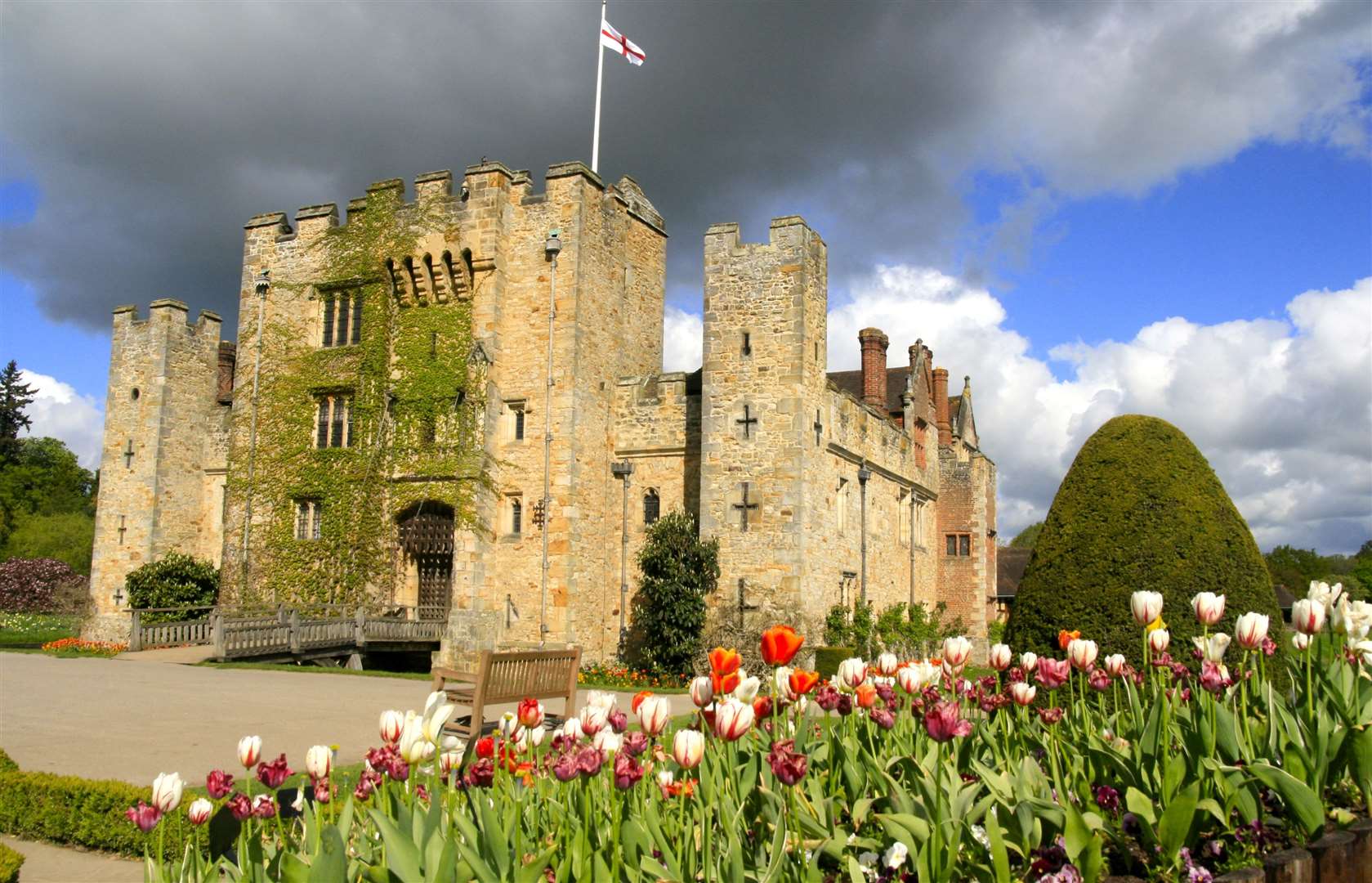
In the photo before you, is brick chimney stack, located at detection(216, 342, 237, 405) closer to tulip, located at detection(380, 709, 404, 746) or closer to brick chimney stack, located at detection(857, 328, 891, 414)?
brick chimney stack, located at detection(857, 328, 891, 414)

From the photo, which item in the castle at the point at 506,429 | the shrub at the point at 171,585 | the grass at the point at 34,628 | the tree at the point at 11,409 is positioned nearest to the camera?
the castle at the point at 506,429

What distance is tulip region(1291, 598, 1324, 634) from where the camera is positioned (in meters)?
4.94

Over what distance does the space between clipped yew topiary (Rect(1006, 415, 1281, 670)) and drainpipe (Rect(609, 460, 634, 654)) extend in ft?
47.4

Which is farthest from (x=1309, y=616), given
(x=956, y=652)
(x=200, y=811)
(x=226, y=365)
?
(x=226, y=365)

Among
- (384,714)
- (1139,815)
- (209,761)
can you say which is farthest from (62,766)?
(1139,815)

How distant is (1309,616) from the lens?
496 cm

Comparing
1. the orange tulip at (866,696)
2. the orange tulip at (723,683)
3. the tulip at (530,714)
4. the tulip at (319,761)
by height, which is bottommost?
the tulip at (319,761)

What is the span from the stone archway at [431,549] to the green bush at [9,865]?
17936 millimetres

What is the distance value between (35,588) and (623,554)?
27.1 meters

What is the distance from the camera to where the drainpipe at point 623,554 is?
75.8 feet

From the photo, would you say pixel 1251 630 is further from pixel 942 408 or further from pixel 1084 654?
pixel 942 408

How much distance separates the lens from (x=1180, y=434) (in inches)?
376

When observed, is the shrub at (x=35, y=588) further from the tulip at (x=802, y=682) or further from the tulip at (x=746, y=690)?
the tulip at (x=802, y=682)

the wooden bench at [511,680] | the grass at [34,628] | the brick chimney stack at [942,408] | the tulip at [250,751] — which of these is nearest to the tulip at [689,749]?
the tulip at [250,751]
